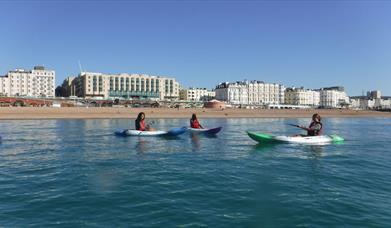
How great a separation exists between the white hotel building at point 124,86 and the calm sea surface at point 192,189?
152009mm

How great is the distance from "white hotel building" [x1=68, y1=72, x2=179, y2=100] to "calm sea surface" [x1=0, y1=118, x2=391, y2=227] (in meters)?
152

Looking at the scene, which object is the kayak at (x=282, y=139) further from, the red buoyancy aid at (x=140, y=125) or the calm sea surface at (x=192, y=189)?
the red buoyancy aid at (x=140, y=125)

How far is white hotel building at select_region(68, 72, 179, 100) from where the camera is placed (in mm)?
166500

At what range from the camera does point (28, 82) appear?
554 feet

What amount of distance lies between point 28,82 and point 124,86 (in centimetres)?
4533

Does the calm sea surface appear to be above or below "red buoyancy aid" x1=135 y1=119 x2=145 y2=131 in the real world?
below

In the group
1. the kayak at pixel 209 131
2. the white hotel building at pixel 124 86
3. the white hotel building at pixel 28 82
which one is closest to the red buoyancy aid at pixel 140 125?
the kayak at pixel 209 131

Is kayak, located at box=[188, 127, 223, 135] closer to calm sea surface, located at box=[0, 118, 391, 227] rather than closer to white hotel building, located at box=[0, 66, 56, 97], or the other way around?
calm sea surface, located at box=[0, 118, 391, 227]

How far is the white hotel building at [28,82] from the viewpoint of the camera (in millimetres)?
166375

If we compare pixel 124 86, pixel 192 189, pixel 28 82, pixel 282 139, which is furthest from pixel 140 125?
pixel 28 82

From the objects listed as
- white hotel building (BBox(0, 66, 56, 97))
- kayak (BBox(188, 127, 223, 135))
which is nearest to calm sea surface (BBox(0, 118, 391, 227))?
kayak (BBox(188, 127, 223, 135))

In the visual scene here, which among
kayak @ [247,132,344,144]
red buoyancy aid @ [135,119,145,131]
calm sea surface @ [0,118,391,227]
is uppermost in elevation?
red buoyancy aid @ [135,119,145,131]

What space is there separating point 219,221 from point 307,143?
18.0 m

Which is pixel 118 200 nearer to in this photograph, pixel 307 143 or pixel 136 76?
pixel 307 143
